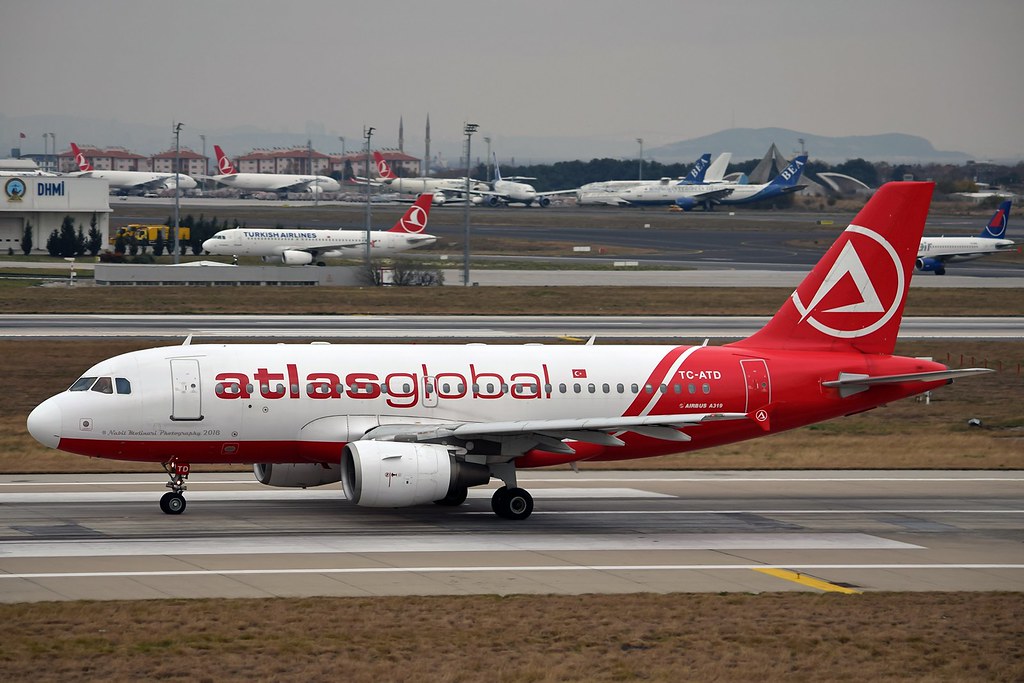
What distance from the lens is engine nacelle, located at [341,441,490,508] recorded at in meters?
29.4

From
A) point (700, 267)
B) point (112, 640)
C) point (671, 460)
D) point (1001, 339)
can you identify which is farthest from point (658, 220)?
point (112, 640)

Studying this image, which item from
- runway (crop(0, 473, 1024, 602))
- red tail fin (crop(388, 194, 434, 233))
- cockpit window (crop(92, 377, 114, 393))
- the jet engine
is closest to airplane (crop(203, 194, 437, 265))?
red tail fin (crop(388, 194, 434, 233))

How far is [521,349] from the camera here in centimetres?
3434

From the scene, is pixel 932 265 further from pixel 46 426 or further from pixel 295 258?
pixel 46 426

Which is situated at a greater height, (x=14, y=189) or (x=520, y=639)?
(x=14, y=189)

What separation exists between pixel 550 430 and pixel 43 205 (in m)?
110

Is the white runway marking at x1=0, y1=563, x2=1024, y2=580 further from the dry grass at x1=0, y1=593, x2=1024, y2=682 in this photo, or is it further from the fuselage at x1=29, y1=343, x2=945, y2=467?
the fuselage at x1=29, y1=343, x2=945, y2=467

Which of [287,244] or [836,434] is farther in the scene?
[287,244]

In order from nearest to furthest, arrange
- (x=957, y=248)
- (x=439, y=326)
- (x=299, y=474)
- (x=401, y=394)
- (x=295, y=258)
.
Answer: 1. (x=401, y=394)
2. (x=299, y=474)
3. (x=439, y=326)
4. (x=295, y=258)
5. (x=957, y=248)

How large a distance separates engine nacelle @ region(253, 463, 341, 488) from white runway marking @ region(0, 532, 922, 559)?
3.75m

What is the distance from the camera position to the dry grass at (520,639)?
63.2 ft

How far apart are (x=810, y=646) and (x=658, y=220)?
173894 millimetres

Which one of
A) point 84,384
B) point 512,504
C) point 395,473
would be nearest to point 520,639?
point 395,473

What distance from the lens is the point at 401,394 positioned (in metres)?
32.3
